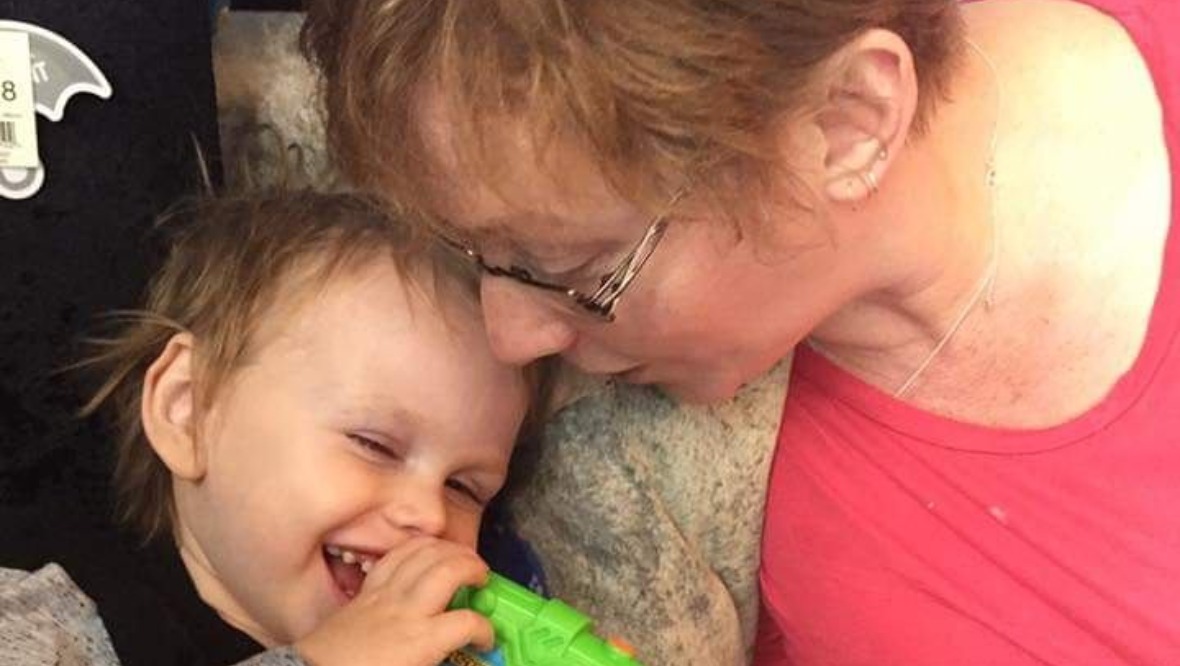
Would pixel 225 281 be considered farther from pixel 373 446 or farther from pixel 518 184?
pixel 518 184

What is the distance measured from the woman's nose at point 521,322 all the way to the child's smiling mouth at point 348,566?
0.88ft

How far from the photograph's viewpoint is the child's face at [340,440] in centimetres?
121

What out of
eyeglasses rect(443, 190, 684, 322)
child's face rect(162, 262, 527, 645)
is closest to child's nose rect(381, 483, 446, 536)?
child's face rect(162, 262, 527, 645)

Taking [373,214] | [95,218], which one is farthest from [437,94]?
[95,218]

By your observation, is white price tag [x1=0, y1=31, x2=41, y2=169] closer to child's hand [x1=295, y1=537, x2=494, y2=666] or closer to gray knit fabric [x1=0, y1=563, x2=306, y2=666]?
gray knit fabric [x1=0, y1=563, x2=306, y2=666]

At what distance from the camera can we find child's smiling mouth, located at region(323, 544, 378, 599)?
1238 mm

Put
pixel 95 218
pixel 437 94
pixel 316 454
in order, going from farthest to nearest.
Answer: pixel 95 218, pixel 316 454, pixel 437 94

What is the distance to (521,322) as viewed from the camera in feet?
3.57

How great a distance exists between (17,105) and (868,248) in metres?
0.77

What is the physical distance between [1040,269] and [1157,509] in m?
0.22

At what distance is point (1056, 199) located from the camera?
1187 mm

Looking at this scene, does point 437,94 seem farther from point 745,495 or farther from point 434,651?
point 745,495

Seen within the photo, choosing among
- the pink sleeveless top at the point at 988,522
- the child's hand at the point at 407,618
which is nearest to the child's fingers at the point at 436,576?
the child's hand at the point at 407,618

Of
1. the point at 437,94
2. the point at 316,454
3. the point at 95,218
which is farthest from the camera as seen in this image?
the point at 95,218
